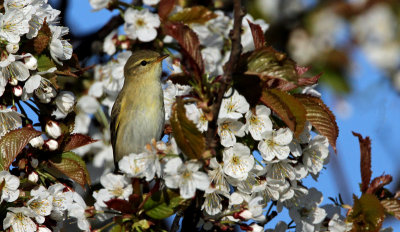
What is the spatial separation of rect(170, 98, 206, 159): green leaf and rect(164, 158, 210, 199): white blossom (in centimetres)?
5

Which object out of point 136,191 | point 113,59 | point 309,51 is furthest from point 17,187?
point 309,51

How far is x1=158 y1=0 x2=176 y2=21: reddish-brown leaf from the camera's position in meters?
4.27

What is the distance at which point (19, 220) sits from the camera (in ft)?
9.63

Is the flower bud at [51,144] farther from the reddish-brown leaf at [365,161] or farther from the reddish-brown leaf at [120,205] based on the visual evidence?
the reddish-brown leaf at [365,161]

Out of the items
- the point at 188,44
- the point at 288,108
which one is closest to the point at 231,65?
the point at 188,44

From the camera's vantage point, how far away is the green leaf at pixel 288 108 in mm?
2805

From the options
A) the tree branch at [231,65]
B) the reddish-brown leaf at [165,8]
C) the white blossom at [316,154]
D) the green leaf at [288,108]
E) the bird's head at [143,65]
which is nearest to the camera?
the tree branch at [231,65]

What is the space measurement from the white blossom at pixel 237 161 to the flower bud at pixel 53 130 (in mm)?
951

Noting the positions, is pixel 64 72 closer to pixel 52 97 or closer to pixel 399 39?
pixel 52 97

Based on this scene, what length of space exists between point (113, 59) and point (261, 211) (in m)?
2.03

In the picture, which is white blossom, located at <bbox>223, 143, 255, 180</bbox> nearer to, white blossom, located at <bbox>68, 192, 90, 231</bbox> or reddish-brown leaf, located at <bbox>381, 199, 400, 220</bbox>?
white blossom, located at <bbox>68, 192, 90, 231</bbox>

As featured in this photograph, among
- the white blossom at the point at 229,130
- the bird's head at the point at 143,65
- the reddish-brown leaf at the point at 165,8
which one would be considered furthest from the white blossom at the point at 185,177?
the reddish-brown leaf at the point at 165,8

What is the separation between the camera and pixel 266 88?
9.50 feet

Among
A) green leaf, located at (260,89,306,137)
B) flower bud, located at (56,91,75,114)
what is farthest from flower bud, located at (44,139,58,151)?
green leaf, located at (260,89,306,137)
